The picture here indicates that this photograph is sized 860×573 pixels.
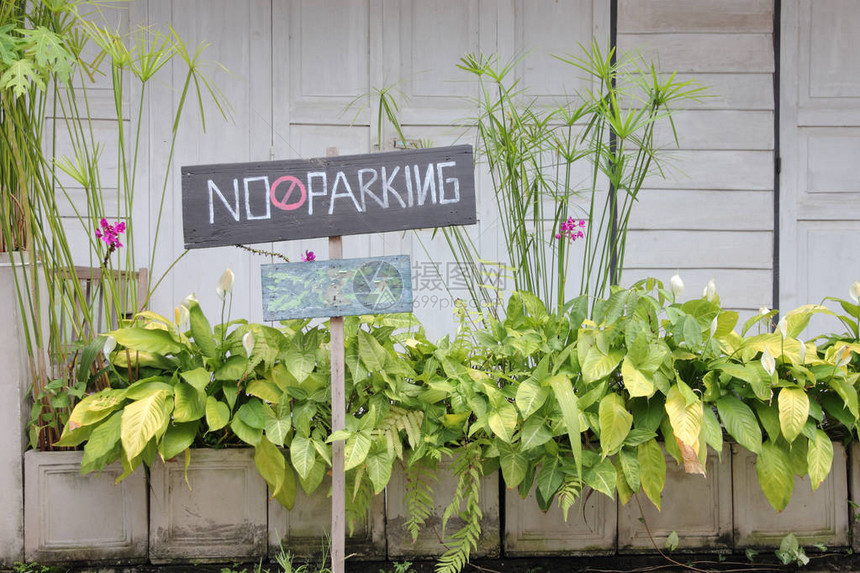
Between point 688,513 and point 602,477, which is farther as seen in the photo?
point 688,513

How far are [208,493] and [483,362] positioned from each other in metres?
0.81

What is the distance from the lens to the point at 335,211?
172 cm

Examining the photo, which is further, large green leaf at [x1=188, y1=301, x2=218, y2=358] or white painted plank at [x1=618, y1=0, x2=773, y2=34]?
white painted plank at [x1=618, y1=0, x2=773, y2=34]

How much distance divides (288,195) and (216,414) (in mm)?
570

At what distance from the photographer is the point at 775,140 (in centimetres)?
331

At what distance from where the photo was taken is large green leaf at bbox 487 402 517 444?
1.77m

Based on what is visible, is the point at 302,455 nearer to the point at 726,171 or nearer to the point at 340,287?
the point at 340,287

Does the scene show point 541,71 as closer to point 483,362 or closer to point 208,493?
point 483,362

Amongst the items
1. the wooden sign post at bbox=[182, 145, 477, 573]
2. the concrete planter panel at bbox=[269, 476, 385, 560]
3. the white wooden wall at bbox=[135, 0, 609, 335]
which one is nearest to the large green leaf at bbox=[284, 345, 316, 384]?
the wooden sign post at bbox=[182, 145, 477, 573]

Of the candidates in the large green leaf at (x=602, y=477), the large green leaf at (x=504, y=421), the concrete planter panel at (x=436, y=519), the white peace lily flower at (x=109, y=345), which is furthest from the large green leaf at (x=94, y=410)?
the large green leaf at (x=602, y=477)

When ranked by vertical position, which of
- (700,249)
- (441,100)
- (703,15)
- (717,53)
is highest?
(703,15)

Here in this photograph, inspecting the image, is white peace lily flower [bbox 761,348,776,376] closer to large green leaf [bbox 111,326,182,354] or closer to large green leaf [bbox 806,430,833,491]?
large green leaf [bbox 806,430,833,491]

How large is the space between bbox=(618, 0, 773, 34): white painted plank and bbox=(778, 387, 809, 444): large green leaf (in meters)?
1.99

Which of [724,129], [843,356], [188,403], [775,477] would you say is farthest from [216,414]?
[724,129]
